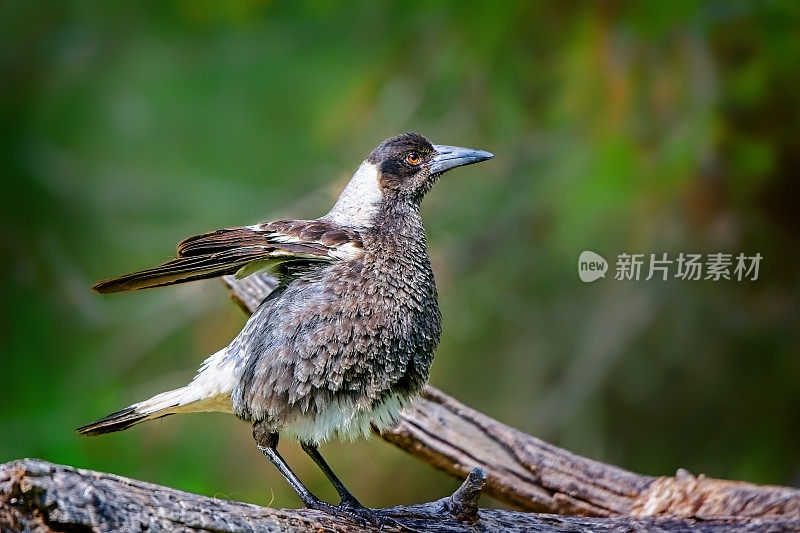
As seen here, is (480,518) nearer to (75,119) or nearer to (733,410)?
(733,410)

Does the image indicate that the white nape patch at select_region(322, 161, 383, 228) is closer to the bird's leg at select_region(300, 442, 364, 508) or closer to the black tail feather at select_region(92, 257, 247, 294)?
the black tail feather at select_region(92, 257, 247, 294)

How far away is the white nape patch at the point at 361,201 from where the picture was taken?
9.61 ft

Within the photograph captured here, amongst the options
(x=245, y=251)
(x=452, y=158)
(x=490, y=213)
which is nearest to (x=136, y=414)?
(x=245, y=251)

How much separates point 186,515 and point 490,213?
316 cm

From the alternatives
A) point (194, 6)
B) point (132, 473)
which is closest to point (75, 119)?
point (194, 6)

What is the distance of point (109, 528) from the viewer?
1922mm

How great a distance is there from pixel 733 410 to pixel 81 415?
10.8 ft

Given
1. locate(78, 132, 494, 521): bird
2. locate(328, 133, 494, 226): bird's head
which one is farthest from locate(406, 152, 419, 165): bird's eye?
locate(78, 132, 494, 521): bird

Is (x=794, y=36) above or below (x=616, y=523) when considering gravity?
Result: above

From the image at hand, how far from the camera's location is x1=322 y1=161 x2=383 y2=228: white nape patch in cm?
293

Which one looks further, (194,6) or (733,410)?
(194,6)

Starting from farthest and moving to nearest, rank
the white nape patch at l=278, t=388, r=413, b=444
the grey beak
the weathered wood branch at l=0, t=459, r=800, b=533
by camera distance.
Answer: the grey beak
the white nape patch at l=278, t=388, r=413, b=444
the weathered wood branch at l=0, t=459, r=800, b=533

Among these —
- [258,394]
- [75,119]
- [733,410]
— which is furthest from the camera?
[75,119]

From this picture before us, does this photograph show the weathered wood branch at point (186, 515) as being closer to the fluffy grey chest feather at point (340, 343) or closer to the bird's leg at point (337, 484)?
the bird's leg at point (337, 484)
